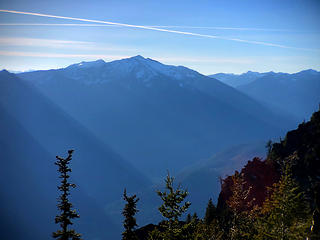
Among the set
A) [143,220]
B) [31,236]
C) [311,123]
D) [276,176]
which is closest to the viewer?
[276,176]

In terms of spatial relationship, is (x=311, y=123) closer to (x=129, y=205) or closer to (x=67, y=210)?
(x=129, y=205)

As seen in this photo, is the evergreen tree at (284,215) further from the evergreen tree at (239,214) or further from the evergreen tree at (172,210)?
the evergreen tree at (172,210)

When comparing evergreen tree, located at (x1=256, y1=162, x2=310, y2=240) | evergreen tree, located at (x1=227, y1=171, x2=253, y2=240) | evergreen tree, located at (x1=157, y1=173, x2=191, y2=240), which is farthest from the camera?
evergreen tree, located at (x1=227, y1=171, x2=253, y2=240)

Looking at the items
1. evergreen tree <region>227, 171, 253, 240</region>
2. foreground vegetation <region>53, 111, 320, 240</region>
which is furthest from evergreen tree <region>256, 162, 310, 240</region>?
evergreen tree <region>227, 171, 253, 240</region>

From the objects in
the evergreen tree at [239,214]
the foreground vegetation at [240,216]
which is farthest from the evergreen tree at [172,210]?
the evergreen tree at [239,214]

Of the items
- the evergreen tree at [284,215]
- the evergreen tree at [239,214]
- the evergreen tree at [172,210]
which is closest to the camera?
the evergreen tree at [172,210]

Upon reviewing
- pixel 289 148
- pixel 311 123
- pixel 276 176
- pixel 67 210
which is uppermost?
pixel 311 123

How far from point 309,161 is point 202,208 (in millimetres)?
153781

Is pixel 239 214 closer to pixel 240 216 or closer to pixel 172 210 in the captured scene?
pixel 240 216

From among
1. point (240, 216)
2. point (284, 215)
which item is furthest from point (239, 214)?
point (284, 215)

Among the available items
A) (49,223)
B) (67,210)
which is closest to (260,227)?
(67,210)

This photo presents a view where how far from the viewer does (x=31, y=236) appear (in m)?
169

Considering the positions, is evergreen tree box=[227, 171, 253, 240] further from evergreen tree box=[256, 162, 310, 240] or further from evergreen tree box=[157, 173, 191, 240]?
evergreen tree box=[157, 173, 191, 240]

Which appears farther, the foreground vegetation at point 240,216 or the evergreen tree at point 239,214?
the evergreen tree at point 239,214
